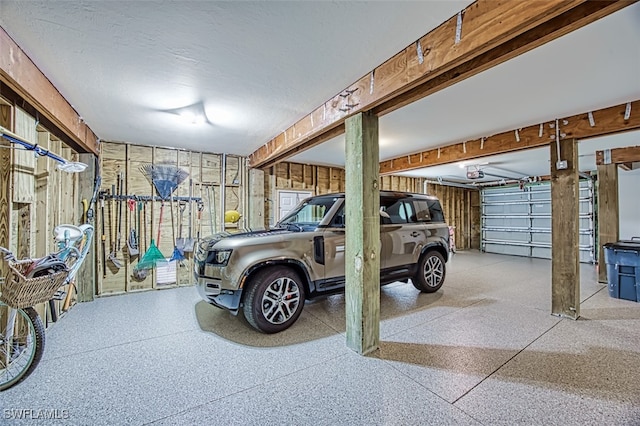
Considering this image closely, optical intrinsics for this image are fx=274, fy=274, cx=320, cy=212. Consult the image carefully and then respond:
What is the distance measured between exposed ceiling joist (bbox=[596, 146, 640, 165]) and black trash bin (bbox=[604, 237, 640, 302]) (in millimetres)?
1634

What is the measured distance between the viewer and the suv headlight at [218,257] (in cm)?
291

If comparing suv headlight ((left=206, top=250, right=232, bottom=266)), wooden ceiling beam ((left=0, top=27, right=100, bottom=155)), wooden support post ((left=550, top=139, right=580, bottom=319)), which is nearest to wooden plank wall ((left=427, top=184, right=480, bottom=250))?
wooden support post ((left=550, top=139, right=580, bottom=319))

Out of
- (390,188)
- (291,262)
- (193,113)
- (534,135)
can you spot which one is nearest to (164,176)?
(193,113)

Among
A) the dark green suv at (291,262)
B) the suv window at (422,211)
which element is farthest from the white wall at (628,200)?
the dark green suv at (291,262)

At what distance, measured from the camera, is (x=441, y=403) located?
1.84 meters

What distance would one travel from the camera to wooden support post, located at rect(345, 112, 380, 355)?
8.04 ft

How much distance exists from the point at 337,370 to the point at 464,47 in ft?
8.14

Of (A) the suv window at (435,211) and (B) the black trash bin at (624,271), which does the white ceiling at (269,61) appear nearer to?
(A) the suv window at (435,211)

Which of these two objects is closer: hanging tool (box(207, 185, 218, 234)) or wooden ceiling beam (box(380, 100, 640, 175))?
wooden ceiling beam (box(380, 100, 640, 175))

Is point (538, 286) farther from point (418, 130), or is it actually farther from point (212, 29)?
point (212, 29)

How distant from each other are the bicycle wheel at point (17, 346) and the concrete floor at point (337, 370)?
0.43ft

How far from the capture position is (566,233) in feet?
10.8

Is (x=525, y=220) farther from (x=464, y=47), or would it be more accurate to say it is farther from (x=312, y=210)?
(x=464, y=47)

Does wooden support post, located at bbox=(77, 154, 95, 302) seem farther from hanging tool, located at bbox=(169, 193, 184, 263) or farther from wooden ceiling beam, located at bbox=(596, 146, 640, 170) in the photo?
wooden ceiling beam, located at bbox=(596, 146, 640, 170)
